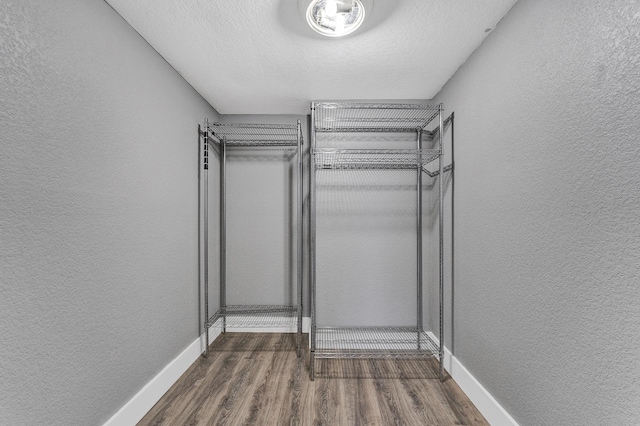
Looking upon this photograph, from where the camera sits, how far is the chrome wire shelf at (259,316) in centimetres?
248

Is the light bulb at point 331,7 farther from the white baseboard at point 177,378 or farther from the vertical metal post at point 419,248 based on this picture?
the white baseboard at point 177,378

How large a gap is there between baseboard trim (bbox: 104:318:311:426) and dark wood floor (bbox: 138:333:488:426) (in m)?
0.04

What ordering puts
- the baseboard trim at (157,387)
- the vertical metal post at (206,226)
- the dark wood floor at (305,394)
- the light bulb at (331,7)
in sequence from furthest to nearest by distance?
the vertical metal post at (206,226)
the dark wood floor at (305,394)
the baseboard trim at (157,387)
the light bulb at (331,7)

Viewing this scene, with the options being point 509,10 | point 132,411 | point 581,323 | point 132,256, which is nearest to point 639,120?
point 581,323

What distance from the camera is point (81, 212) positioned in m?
1.13

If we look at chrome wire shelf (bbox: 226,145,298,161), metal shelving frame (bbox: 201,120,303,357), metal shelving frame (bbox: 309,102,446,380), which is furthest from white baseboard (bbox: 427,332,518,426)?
chrome wire shelf (bbox: 226,145,298,161)

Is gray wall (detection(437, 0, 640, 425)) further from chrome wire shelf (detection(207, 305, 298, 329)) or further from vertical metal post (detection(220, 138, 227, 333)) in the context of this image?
vertical metal post (detection(220, 138, 227, 333))

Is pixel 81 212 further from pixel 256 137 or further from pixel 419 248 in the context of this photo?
pixel 419 248

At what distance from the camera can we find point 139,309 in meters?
1.45

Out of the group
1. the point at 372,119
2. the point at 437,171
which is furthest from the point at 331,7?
the point at 437,171

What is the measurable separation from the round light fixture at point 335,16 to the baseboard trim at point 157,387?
2.02 meters

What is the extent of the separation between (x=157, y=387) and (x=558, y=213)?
82.8 inches

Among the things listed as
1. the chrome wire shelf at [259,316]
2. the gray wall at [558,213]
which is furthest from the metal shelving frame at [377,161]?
the gray wall at [558,213]

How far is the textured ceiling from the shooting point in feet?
4.14
